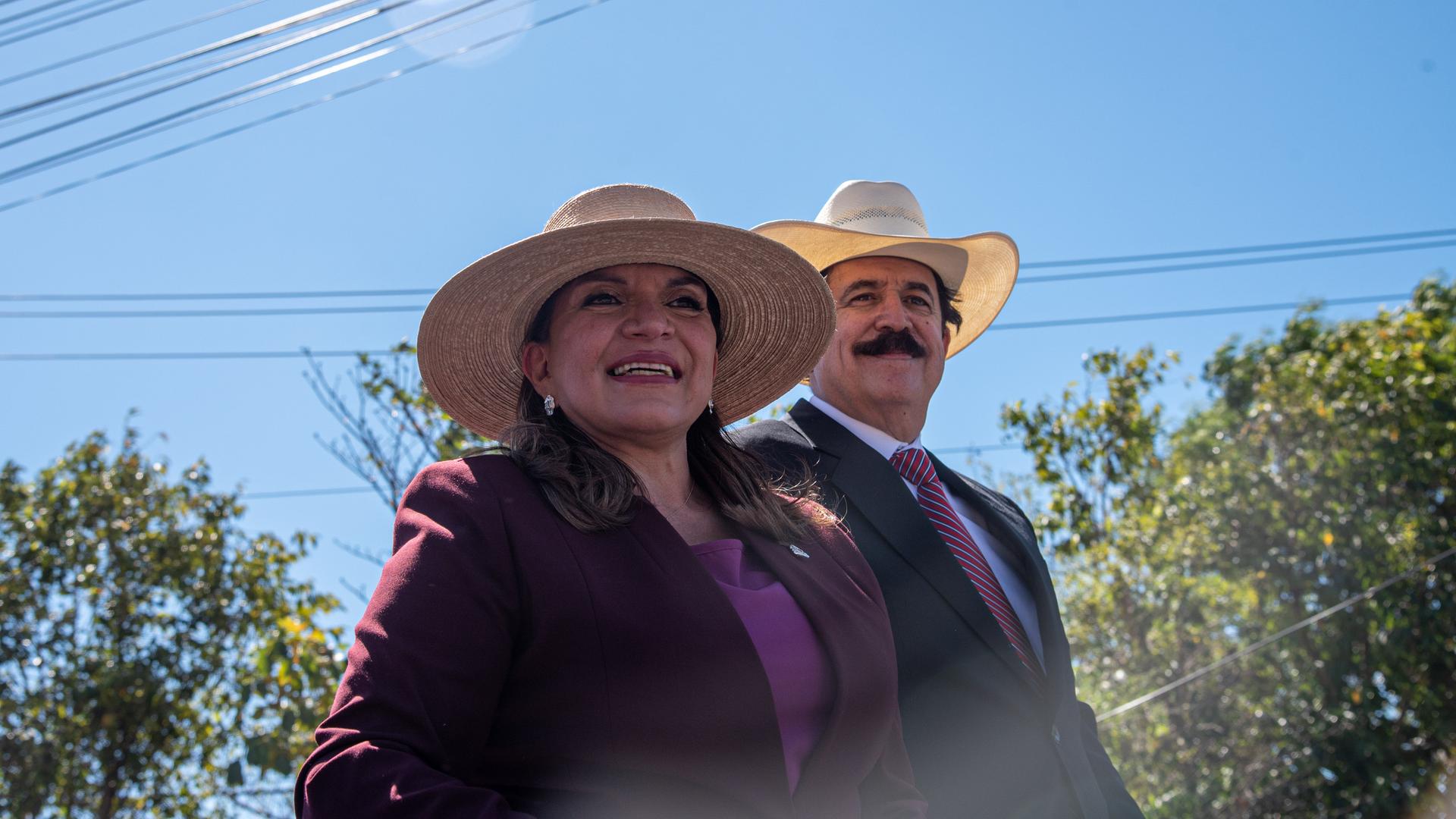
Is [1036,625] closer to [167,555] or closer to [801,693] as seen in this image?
[801,693]

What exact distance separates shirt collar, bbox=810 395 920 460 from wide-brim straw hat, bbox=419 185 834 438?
61 centimetres

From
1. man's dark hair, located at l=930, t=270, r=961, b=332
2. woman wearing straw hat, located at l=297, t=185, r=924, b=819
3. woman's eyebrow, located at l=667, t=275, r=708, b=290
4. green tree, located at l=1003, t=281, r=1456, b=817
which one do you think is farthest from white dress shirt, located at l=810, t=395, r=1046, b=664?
green tree, located at l=1003, t=281, r=1456, b=817

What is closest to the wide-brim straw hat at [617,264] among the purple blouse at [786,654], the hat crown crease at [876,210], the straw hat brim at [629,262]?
the straw hat brim at [629,262]

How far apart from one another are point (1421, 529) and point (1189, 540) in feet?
5.40

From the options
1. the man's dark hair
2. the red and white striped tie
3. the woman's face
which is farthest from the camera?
the man's dark hair

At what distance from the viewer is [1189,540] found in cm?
920

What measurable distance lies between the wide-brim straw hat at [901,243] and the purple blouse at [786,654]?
172cm

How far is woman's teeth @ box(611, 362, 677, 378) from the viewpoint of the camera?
2320 mm

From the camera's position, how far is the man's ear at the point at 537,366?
8.08ft

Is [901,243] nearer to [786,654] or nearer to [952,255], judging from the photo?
[952,255]

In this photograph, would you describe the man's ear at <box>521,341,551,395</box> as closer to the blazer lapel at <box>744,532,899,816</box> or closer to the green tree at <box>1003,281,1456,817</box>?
the blazer lapel at <box>744,532,899,816</box>

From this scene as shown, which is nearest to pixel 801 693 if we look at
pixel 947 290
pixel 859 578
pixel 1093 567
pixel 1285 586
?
pixel 859 578

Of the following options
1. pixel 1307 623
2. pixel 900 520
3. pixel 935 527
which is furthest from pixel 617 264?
pixel 1307 623

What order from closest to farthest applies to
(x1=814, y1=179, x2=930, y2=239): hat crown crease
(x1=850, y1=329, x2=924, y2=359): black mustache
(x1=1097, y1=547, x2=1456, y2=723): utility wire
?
(x1=850, y1=329, x2=924, y2=359): black mustache, (x1=814, y1=179, x2=930, y2=239): hat crown crease, (x1=1097, y1=547, x2=1456, y2=723): utility wire
